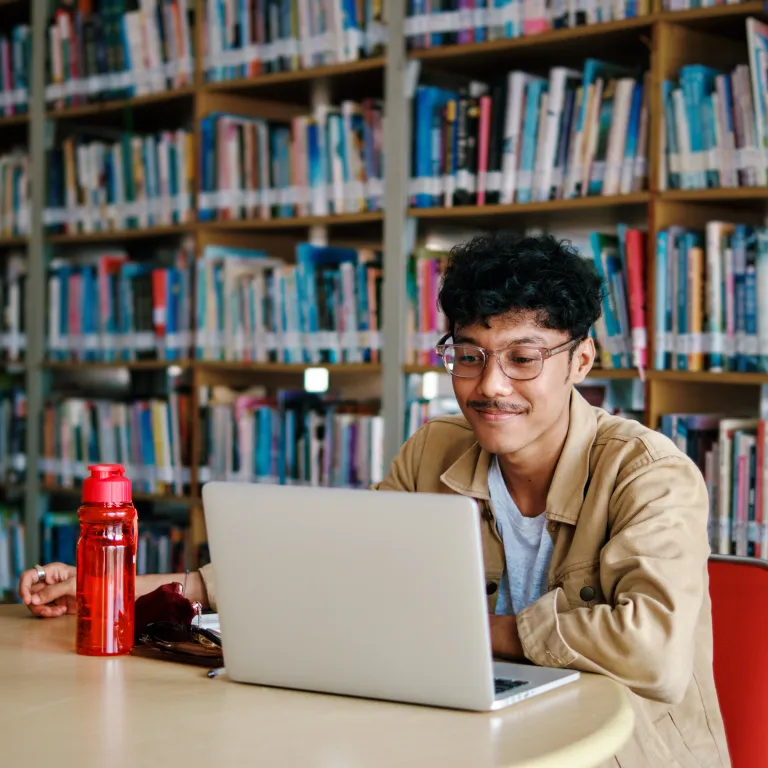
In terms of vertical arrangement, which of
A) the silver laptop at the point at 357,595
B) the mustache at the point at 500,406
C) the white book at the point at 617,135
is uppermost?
the white book at the point at 617,135

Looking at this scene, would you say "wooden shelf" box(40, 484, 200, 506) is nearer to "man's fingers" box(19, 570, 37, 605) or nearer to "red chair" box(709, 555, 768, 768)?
"man's fingers" box(19, 570, 37, 605)

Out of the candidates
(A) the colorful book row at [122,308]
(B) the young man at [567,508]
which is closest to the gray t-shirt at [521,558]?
(B) the young man at [567,508]

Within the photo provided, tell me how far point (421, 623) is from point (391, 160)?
2.26 m

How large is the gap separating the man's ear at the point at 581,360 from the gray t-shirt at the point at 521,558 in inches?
9.1

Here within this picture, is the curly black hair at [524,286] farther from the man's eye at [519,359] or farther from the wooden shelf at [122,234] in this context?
the wooden shelf at [122,234]

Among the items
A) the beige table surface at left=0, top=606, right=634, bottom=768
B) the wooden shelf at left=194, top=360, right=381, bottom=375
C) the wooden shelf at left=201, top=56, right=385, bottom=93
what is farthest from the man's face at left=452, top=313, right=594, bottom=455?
the wooden shelf at left=201, top=56, right=385, bottom=93

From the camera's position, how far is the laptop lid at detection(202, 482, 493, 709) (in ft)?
4.25

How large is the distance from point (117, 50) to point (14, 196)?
720mm

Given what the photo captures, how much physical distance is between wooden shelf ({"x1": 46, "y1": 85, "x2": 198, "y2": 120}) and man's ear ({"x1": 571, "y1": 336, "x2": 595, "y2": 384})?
88.1 inches

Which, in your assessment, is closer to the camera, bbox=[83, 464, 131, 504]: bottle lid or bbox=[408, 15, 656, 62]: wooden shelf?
bbox=[83, 464, 131, 504]: bottle lid

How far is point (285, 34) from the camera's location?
3.65 meters

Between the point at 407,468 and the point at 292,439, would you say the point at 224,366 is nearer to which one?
the point at 292,439

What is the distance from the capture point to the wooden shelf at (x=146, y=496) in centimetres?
381

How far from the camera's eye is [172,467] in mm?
3906
